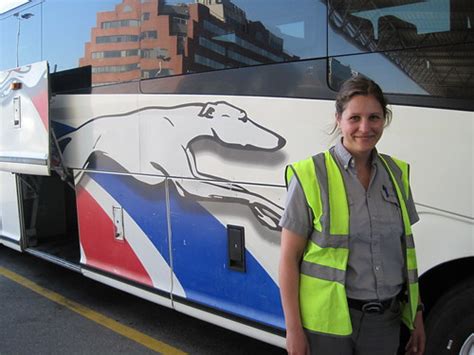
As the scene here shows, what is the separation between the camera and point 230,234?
10.4 ft

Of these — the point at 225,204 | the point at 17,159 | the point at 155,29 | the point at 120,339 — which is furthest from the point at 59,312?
the point at 155,29

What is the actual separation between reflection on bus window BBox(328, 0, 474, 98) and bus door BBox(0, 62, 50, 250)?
2.82m

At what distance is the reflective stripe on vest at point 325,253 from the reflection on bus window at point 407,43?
0.97 metres

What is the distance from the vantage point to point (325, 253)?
1645 millimetres

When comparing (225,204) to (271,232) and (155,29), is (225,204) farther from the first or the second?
(155,29)

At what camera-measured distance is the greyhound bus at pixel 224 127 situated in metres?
2.37

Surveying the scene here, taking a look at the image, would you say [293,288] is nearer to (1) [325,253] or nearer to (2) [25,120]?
(1) [325,253]

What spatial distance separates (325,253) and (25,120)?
13.0ft

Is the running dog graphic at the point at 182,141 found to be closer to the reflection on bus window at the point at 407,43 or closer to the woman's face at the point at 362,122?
the reflection on bus window at the point at 407,43

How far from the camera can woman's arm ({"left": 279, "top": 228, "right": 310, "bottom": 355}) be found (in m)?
1.67

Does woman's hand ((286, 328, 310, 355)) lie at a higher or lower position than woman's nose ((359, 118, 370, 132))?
lower

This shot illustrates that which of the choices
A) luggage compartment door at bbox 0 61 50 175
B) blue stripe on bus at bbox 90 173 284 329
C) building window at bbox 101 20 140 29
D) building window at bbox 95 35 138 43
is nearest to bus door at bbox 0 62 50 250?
luggage compartment door at bbox 0 61 50 175

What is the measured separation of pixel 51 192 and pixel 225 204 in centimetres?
319

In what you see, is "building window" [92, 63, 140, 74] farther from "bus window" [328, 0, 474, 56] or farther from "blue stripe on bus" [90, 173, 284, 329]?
"bus window" [328, 0, 474, 56]
